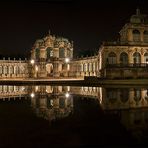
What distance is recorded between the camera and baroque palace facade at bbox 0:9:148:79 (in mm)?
50125

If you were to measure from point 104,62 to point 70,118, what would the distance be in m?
44.7

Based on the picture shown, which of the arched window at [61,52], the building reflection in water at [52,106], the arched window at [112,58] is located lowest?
the building reflection in water at [52,106]

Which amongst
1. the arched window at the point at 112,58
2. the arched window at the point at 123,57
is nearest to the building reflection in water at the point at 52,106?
the arched window at the point at 112,58

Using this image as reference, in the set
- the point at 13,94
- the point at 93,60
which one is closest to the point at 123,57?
the point at 93,60

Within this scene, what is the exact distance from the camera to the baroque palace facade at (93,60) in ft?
164

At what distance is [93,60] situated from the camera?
7556 centimetres

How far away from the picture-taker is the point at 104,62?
53469 millimetres

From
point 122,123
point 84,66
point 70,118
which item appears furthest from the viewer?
point 84,66

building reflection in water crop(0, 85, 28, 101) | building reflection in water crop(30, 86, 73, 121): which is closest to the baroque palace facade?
building reflection in water crop(0, 85, 28, 101)

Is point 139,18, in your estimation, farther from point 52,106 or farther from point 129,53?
point 52,106

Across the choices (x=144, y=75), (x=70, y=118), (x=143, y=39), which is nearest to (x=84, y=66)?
(x=143, y=39)

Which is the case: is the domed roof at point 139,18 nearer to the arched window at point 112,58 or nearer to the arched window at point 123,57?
the arched window at point 123,57

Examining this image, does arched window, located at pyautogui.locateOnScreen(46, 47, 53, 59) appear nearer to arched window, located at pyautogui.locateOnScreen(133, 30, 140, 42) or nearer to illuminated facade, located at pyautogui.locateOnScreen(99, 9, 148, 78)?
illuminated facade, located at pyautogui.locateOnScreen(99, 9, 148, 78)

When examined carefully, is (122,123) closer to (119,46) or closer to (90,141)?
(90,141)
